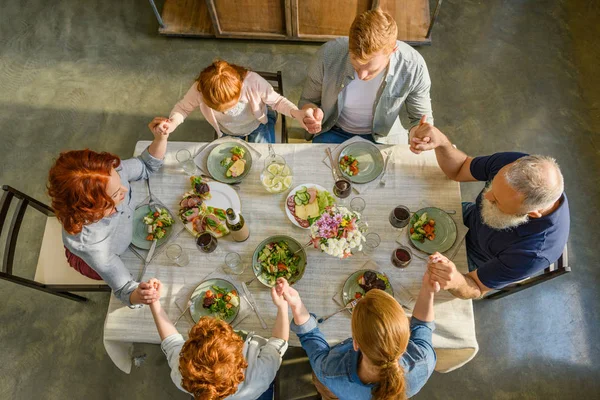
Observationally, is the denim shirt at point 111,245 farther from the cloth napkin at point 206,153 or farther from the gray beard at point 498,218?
the gray beard at point 498,218

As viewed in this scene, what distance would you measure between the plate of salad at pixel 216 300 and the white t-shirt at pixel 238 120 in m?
1.15

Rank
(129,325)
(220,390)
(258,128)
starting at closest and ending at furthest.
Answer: (220,390)
(129,325)
(258,128)

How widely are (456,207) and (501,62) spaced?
8.81 feet

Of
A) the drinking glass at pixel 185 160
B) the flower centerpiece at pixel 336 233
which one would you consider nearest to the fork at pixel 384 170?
the flower centerpiece at pixel 336 233

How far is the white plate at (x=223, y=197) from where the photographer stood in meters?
2.34

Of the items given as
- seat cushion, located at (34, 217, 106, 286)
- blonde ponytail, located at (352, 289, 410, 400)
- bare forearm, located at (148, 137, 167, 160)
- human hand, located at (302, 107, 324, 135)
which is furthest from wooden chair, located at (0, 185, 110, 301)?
blonde ponytail, located at (352, 289, 410, 400)

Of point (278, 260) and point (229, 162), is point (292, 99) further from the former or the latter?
point (278, 260)

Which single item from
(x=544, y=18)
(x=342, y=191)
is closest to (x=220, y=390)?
(x=342, y=191)

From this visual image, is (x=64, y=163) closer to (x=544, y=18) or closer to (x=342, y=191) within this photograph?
(x=342, y=191)

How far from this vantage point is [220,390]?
1.74 metres

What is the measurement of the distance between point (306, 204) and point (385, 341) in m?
0.91

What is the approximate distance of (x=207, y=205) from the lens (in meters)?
2.34

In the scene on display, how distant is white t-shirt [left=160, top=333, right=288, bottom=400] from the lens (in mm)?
1937

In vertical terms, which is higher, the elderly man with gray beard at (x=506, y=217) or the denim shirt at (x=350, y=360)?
the elderly man with gray beard at (x=506, y=217)
